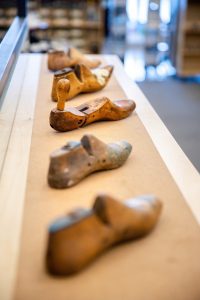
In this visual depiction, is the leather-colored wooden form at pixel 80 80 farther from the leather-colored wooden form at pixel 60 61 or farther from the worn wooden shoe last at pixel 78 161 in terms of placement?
the worn wooden shoe last at pixel 78 161

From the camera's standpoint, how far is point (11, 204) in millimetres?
746

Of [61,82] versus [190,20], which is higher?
[61,82]

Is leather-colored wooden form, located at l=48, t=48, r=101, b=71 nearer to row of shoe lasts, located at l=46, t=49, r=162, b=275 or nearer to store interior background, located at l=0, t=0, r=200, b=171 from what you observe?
row of shoe lasts, located at l=46, t=49, r=162, b=275

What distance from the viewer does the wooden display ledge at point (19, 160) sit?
63cm

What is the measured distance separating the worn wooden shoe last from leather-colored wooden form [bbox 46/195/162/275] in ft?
0.56

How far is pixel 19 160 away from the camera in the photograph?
921 millimetres

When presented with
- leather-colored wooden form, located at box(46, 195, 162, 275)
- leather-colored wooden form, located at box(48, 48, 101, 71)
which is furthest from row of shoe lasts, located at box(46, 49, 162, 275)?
leather-colored wooden form, located at box(48, 48, 101, 71)

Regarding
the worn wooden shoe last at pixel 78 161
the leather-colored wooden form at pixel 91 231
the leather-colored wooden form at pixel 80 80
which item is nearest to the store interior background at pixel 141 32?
the leather-colored wooden form at pixel 80 80

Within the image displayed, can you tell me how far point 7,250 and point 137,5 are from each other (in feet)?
14.8

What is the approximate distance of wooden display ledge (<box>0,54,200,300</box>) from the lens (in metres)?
0.63

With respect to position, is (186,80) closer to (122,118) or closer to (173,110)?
(173,110)

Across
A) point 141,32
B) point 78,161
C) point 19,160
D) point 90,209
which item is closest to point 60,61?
point 19,160

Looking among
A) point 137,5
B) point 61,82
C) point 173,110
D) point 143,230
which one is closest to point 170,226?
point 143,230

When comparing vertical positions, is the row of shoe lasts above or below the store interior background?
above
